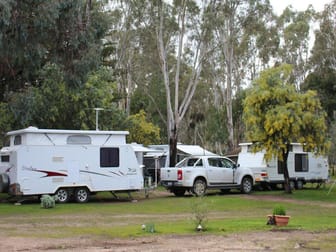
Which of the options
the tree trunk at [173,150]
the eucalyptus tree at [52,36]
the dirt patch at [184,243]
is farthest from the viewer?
the tree trunk at [173,150]

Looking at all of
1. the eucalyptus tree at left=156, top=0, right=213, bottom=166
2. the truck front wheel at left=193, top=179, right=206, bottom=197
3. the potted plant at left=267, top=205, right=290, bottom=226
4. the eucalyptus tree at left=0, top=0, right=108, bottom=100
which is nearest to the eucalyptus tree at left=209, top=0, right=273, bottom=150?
the eucalyptus tree at left=156, top=0, right=213, bottom=166

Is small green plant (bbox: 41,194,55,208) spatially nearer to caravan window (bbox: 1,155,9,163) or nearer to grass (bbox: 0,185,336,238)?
grass (bbox: 0,185,336,238)

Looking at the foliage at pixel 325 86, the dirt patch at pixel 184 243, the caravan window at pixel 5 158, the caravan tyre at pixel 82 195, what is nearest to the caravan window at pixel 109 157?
the caravan tyre at pixel 82 195

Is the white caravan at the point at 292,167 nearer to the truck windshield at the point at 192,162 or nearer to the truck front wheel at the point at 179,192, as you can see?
the truck windshield at the point at 192,162

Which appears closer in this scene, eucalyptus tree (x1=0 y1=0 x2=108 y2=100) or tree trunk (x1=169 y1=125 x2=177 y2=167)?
eucalyptus tree (x1=0 y1=0 x2=108 y2=100)

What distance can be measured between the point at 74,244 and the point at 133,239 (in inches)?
46.1

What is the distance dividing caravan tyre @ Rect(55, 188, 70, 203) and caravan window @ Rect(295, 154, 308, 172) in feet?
38.5

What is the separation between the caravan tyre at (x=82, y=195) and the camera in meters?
19.7

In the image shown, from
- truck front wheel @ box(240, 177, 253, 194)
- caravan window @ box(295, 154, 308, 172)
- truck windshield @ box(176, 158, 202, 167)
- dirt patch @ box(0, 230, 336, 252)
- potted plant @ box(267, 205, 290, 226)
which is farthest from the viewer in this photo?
caravan window @ box(295, 154, 308, 172)

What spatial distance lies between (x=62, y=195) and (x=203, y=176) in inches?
239

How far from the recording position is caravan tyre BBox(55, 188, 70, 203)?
19266mm

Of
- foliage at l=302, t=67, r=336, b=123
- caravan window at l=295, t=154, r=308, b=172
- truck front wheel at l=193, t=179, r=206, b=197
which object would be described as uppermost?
foliage at l=302, t=67, r=336, b=123

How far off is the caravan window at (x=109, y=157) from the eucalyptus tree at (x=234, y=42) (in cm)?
1352

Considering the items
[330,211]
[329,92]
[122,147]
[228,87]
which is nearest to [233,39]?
[228,87]
